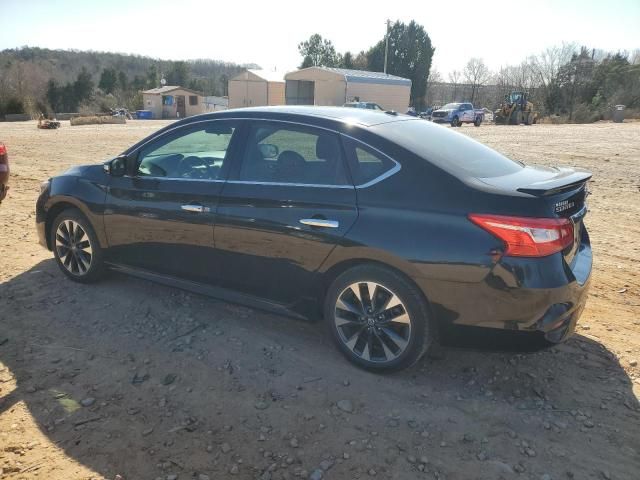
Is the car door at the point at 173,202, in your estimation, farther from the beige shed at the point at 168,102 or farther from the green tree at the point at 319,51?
the green tree at the point at 319,51

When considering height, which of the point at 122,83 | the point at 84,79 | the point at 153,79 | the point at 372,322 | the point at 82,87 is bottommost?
the point at 372,322

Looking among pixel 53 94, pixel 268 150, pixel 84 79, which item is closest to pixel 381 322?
pixel 268 150

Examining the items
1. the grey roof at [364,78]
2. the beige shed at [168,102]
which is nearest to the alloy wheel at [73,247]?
the grey roof at [364,78]

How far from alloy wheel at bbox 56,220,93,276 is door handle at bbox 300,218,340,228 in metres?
2.35

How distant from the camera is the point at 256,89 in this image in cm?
5094

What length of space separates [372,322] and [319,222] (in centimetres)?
74

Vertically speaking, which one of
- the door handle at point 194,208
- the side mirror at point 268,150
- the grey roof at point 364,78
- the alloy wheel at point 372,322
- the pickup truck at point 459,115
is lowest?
the alloy wheel at point 372,322

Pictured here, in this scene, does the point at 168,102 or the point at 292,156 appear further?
the point at 168,102

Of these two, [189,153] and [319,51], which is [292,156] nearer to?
[189,153]

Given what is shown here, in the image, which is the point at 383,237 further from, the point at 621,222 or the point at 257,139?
the point at 621,222

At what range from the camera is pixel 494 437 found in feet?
9.20

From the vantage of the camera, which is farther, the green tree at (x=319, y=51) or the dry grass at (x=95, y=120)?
the green tree at (x=319, y=51)

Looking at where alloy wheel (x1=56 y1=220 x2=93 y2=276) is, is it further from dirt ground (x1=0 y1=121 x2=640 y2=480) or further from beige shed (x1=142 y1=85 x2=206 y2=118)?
beige shed (x1=142 y1=85 x2=206 y2=118)

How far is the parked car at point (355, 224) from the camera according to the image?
2893 millimetres
